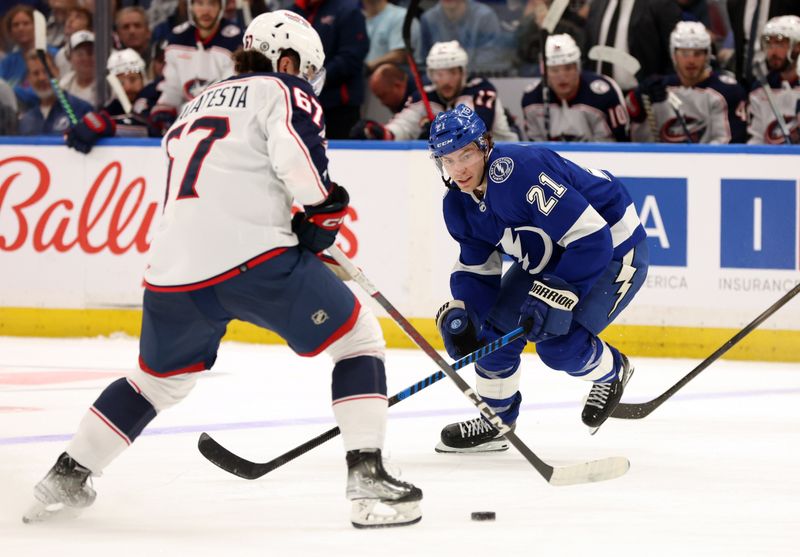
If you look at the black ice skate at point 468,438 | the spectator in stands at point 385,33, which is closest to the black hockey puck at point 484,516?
the black ice skate at point 468,438

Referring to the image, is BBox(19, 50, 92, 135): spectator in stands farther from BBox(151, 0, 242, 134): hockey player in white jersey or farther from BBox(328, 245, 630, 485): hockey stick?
BBox(328, 245, 630, 485): hockey stick

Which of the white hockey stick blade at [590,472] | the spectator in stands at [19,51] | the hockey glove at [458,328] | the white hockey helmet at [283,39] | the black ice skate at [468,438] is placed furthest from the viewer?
the spectator in stands at [19,51]

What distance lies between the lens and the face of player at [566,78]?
6.38m

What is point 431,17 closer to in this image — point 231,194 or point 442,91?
point 442,91

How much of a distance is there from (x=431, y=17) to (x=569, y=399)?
2.93m

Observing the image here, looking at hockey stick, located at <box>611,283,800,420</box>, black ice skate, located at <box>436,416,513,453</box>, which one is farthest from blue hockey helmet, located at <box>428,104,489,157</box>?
hockey stick, located at <box>611,283,800,420</box>

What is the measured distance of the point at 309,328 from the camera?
2879 mm

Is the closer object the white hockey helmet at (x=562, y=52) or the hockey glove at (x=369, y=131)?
the hockey glove at (x=369, y=131)

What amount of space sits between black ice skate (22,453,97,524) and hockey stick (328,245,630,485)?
76cm

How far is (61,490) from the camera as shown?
9.76 feet

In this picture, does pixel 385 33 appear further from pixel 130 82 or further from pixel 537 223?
pixel 537 223

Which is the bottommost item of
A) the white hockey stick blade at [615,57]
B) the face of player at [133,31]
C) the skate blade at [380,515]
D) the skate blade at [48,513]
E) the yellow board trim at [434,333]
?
the yellow board trim at [434,333]

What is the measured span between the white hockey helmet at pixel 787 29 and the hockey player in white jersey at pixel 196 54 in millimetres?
2608

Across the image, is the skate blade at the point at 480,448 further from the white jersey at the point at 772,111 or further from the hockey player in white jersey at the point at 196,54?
the hockey player in white jersey at the point at 196,54
